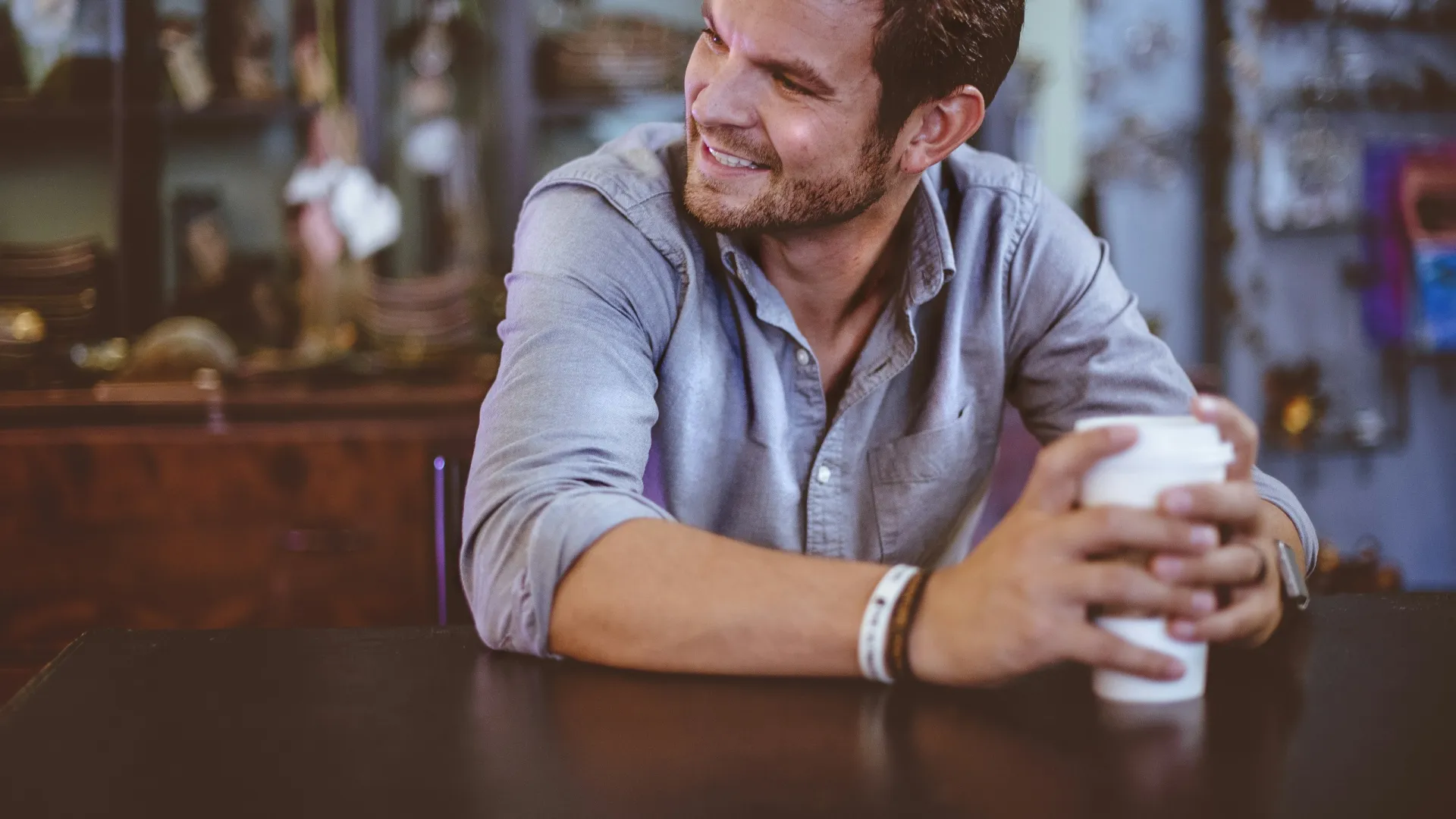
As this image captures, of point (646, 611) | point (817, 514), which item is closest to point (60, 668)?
point (646, 611)

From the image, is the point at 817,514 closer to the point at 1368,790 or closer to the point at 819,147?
the point at 819,147

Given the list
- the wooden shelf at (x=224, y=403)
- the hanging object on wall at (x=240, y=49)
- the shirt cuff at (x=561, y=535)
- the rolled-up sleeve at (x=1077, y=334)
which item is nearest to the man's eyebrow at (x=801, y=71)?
the rolled-up sleeve at (x=1077, y=334)

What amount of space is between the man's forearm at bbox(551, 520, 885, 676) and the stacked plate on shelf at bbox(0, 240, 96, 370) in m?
2.59

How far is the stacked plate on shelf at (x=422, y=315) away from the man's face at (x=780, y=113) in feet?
6.38

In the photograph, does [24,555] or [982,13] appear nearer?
[982,13]

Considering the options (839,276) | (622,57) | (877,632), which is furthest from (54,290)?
(877,632)

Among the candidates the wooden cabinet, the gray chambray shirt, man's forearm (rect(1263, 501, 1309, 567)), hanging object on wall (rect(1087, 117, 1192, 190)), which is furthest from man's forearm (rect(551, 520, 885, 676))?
hanging object on wall (rect(1087, 117, 1192, 190))

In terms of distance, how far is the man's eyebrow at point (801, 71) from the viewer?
1249mm

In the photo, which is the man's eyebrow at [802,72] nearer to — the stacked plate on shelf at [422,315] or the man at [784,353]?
the man at [784,353]

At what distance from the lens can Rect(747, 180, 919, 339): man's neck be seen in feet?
4.62

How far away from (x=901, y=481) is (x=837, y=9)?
503mm

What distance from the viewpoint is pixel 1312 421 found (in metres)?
3.80

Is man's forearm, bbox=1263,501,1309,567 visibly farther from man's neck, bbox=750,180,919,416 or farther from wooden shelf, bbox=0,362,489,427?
wooden shelf, bbox=0,362,489,427

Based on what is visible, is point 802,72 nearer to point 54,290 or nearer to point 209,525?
point 209,525
